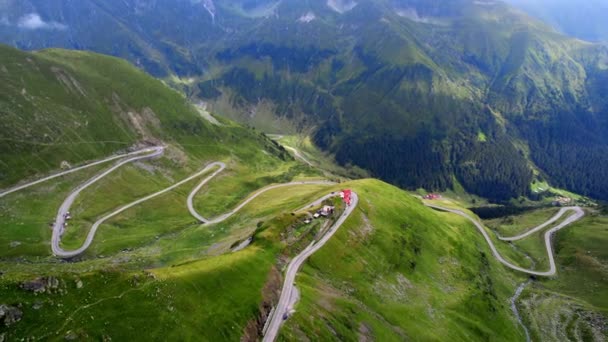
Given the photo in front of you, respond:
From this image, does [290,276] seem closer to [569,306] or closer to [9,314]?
[9,314]

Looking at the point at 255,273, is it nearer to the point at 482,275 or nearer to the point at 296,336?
the point at 296,336

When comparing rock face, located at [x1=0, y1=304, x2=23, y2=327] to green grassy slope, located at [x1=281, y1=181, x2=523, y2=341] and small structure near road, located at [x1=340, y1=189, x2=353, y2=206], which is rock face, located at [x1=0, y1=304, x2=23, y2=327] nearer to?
green grassy slope, located at [x1=281, y1=181, x2=523, y2=341]

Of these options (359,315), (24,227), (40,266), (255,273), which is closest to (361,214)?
(359,315)

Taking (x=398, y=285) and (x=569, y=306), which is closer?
(x=398, y=285)

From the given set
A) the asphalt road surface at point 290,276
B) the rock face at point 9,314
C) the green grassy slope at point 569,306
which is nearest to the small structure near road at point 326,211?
the asphalt road surface at point 290,276

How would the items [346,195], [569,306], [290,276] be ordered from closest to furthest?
[290,276]
[569,306]
[346,195]

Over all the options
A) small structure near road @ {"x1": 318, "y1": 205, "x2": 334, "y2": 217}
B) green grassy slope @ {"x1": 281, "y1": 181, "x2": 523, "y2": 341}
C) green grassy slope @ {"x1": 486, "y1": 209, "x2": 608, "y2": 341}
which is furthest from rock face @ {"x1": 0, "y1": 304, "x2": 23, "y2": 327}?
green grassy slope @ {"x1": 486, "y1": 209, "x2": 608, "y2": 341}

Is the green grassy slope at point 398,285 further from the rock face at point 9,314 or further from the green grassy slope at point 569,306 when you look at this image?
the rock face at point 9,314

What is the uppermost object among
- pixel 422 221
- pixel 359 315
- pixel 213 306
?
pixel 213 306

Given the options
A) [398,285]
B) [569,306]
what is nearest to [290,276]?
[398,285]
